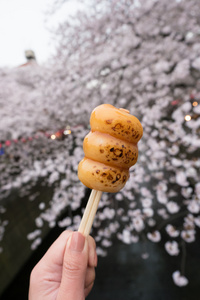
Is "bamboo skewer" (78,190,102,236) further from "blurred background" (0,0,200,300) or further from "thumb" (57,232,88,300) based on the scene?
"blurred background" (0,0,200,300)

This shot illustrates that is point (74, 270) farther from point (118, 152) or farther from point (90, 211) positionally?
point (118, 152)

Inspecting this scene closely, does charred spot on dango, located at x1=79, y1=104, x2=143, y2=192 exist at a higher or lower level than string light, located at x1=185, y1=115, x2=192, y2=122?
higher

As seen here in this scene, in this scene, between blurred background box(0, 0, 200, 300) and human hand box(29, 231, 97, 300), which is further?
blurred background box(0, 0, 200, 300)

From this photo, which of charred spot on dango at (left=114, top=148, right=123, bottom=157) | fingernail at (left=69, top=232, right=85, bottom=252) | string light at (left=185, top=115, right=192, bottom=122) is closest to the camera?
charred spot on dango at (left=114, top=148, right=123, bottom=157)

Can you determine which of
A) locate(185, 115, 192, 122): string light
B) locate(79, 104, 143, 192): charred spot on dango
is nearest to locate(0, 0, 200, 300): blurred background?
locate(185, 115, 192, 122): string light

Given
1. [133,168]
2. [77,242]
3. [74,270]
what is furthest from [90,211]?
[133,168]
